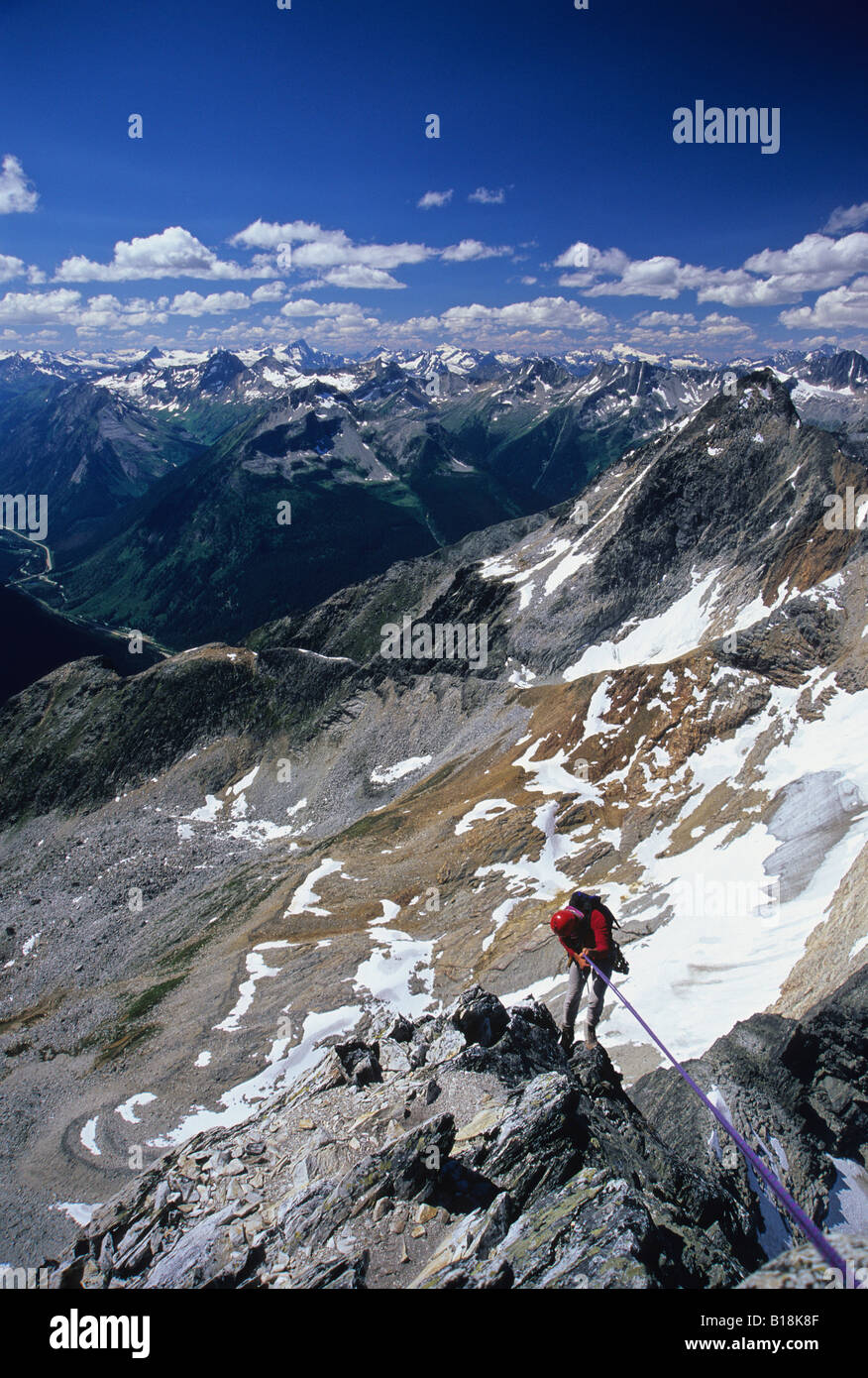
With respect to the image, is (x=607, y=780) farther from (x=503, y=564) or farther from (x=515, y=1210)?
(x=503, y=564)

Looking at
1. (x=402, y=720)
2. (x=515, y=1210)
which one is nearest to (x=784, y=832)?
(x=515, y=1210)

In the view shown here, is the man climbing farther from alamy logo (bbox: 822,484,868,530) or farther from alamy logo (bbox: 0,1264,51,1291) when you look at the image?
alamy logo (bbox: 822,484,868,530)

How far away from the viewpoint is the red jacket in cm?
2423

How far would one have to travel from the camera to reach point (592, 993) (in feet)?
84.2

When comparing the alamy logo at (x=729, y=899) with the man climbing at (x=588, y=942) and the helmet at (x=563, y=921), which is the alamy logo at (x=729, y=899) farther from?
the helmet at (x=563, y=921)

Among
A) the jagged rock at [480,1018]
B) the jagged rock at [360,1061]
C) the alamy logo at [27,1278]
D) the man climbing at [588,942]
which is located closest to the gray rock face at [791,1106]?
the man climbing at [588,942]

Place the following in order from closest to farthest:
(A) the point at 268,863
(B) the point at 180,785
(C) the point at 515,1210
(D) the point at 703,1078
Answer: (C) the point at 515,1210
(D) the point at 703,1078
(A) the point at 268,863
(B) the point at 180,785

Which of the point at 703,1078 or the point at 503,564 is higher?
the point at 503,564

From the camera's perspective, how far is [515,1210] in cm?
1780
